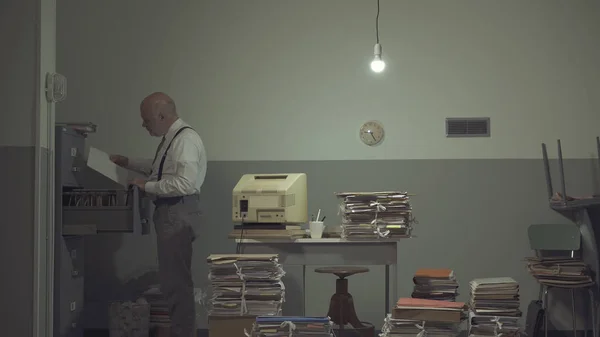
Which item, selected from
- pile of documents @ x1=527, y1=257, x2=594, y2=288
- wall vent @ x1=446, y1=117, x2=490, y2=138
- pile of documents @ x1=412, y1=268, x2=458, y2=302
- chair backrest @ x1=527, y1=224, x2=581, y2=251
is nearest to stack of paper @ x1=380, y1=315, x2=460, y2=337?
pile of documents @ x1=412, y1=268, x2=458, y2=302

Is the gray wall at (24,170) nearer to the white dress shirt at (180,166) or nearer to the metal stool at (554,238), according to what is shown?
the white dress shirt at (180,166)

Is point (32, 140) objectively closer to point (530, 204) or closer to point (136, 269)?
point (136, 269)

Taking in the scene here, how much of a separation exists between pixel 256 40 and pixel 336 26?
26.3 inches

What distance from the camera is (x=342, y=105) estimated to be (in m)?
6.54

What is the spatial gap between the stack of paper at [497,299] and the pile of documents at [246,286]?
1.31 metres

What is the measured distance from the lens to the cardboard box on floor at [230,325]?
4.71 metres

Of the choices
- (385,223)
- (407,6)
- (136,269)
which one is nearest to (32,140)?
(136,269)

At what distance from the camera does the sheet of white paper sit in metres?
5.80

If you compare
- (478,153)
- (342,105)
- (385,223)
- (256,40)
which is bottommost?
(385,223)

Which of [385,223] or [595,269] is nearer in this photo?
[385,223]

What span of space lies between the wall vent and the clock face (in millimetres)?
550

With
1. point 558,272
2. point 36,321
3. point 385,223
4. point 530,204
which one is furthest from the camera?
point 530,204

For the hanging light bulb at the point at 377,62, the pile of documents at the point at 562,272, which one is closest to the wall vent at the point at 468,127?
the hanging light bulb at the point at 377,62

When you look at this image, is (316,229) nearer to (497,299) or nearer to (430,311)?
(430,311)
